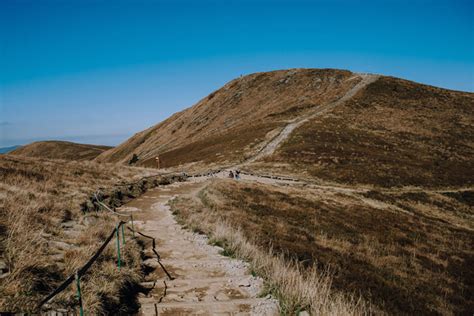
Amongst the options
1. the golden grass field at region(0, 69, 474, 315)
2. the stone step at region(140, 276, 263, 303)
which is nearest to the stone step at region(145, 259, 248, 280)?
the stone step at region(140, 276, 263, 303)

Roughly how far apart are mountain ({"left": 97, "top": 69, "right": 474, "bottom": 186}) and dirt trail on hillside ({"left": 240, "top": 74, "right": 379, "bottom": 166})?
0.25 meters

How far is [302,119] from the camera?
2694 inches

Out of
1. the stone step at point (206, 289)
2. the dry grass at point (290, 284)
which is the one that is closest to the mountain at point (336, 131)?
the dry grass at point (290, 284)

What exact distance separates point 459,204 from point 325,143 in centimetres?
2288

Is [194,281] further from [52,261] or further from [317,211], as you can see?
[317,211]

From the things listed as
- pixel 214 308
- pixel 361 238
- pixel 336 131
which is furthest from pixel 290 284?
pixel 336 131

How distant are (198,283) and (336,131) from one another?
5641 centimetres

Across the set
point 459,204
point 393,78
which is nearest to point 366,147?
point 459,204

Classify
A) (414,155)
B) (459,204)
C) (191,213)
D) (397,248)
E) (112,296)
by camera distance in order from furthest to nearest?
(414,155) < (459,204) < (397,248) < (191,213) < (112,296)

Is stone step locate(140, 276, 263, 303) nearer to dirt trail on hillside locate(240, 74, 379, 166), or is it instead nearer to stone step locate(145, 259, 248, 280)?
stone step locate(145, 259, 248, 280)

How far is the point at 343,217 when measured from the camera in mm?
23547

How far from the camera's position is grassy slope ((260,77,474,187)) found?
4184cm

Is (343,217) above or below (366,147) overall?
below

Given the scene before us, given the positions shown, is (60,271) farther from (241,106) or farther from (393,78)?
(393,78)
